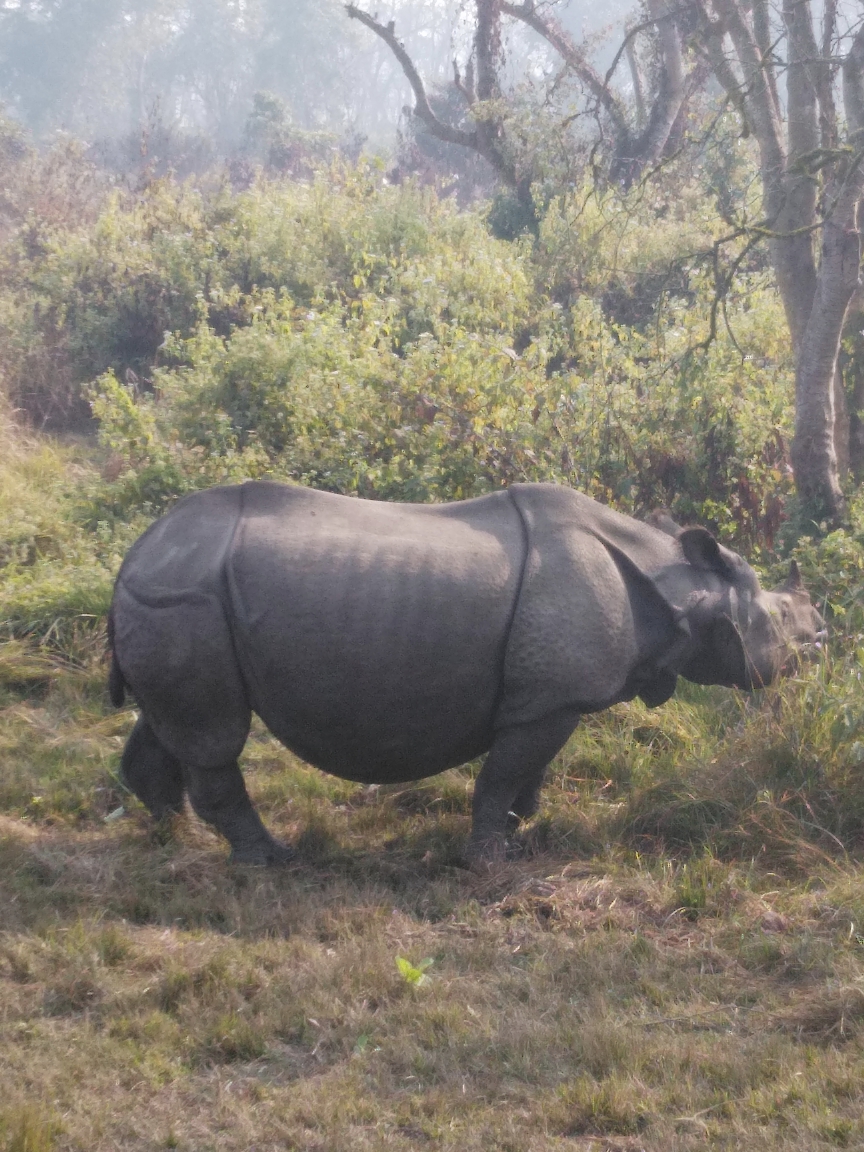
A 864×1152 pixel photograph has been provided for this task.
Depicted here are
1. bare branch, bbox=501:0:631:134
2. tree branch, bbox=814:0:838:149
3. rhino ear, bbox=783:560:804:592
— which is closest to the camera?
rhino ear, bbox=783:560:804:592

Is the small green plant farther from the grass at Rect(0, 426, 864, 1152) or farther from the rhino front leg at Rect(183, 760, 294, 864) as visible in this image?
the rhino front leg at Rect(183, 760, 294, 864)

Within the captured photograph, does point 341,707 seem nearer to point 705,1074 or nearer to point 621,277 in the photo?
point 705,1074

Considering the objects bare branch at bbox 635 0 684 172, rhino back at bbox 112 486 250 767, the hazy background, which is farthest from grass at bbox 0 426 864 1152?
the hazy background

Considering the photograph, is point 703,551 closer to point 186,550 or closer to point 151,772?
point 186,550

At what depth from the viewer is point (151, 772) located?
545 centimetres

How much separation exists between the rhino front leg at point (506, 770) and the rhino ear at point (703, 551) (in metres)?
0.99

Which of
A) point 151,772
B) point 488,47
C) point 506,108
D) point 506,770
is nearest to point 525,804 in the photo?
point 506,770

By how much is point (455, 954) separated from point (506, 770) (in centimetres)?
91

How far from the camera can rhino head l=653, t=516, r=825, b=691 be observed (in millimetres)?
5469

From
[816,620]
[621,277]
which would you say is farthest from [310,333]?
[621,277]

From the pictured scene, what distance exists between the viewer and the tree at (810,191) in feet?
25.3

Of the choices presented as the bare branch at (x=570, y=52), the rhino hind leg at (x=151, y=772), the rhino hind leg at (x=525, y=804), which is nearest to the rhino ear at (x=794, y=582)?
the rhino hind leg at (x=525, y=804)

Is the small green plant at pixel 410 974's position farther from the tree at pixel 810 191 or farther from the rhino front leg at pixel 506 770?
the tree at pixel 810 191

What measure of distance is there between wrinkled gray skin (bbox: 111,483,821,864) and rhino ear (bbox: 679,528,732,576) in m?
0.16
